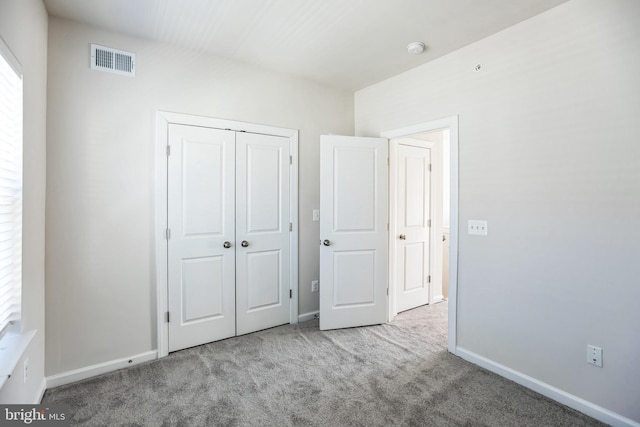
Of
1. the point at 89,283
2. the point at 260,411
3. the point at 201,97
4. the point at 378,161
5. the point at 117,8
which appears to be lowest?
the point at 260,411

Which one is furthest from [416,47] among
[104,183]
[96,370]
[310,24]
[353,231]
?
[96,370]

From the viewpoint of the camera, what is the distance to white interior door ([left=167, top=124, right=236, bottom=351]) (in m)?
2.68

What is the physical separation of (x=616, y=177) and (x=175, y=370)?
327 cm

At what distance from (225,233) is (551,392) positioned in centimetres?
278

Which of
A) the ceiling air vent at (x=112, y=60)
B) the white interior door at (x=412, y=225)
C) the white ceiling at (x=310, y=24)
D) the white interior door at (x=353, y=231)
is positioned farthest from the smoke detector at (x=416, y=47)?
the ceiling air vent at (x=112, y=60)

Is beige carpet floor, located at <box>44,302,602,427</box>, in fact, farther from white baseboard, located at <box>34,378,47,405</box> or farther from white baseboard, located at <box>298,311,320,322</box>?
white baseboard, located at <box>298,311,320,322</box>

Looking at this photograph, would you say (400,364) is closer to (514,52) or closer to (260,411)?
(260,411)

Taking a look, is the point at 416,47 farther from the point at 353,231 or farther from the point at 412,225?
the point at 412,225

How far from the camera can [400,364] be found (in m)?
2.51

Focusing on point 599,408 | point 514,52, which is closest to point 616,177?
point 514,52

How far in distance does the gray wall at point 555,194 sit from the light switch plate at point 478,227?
0.14ft

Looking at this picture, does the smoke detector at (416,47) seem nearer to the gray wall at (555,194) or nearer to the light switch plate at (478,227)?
the gray wall at (555,194)

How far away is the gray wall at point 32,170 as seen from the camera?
1610 mm

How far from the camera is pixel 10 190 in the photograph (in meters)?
1.64
